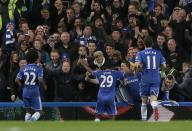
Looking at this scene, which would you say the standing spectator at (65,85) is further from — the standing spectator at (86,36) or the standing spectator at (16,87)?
the standing spectator at (86,36)

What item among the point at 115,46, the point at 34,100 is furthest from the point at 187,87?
the point at 34,100

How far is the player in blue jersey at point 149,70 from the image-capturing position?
16875mm

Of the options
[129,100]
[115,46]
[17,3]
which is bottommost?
[129,100]

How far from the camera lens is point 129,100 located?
1752 cm

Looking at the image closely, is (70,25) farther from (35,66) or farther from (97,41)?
(35,66)

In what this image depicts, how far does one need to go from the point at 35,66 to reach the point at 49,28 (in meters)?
3.13

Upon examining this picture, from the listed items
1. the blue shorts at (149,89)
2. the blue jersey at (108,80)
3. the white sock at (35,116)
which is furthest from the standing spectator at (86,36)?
the white sock at (35,116)

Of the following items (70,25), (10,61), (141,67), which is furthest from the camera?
(70,25)

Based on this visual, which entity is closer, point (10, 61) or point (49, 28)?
point (10, 61)

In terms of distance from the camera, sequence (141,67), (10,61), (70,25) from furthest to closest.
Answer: (70,25) → (10,61) → (141,67)

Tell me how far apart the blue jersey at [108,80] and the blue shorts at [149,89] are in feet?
2.02

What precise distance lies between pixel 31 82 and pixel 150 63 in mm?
2754
